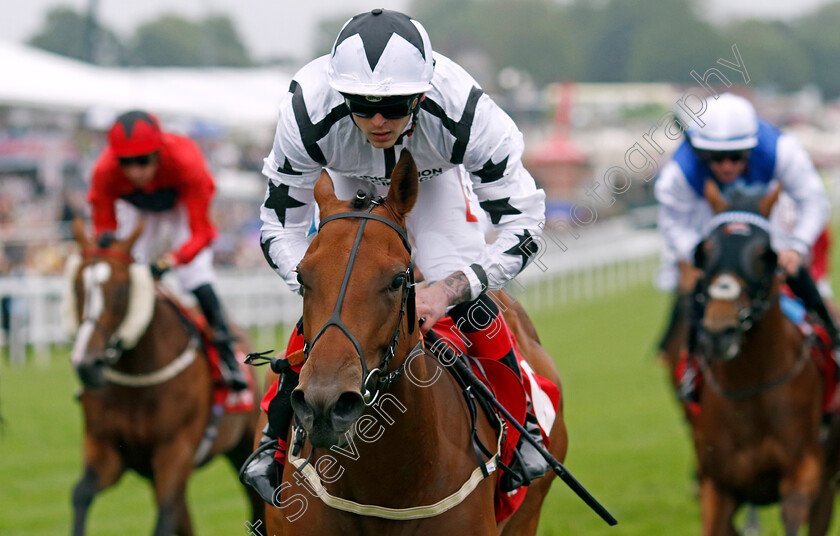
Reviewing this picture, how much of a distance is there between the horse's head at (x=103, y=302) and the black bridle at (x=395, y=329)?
10.8ft

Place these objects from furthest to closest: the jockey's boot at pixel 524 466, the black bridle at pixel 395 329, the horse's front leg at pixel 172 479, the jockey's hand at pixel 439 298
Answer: the horse's front leg at pixel 172 479
the jockey's boot at pixel 524 466
the jockey's hand at pixel 439 298
the black bridle at pixel 395 329

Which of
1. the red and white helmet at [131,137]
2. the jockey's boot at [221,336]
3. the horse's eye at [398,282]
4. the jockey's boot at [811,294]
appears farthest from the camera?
the jockey's boot at [221,336]

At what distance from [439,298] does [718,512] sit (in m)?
2.93

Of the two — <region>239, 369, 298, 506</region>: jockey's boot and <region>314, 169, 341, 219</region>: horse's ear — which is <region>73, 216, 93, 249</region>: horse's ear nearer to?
<region>239, 369, 298, 506</region>: jockey's boot

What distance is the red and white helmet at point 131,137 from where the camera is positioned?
20.9 ft

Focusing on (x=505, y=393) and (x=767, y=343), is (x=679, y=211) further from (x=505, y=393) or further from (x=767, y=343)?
(x=505, y=393)

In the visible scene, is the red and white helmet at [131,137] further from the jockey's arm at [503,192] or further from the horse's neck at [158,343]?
the jockey's arm at [503,192]

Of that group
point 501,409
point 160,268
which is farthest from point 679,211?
point 501,409

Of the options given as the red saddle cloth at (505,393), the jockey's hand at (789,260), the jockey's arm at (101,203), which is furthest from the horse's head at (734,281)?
the jockey's arm at (101,203)

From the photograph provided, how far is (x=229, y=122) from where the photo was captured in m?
24.4

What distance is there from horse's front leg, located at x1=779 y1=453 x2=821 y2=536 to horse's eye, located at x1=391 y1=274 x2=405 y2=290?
3.23 metres

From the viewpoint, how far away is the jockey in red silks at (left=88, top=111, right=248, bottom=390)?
640 centimetres

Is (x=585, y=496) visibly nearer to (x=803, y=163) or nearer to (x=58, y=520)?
(x=803, y=163)

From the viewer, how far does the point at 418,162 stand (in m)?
3.60
